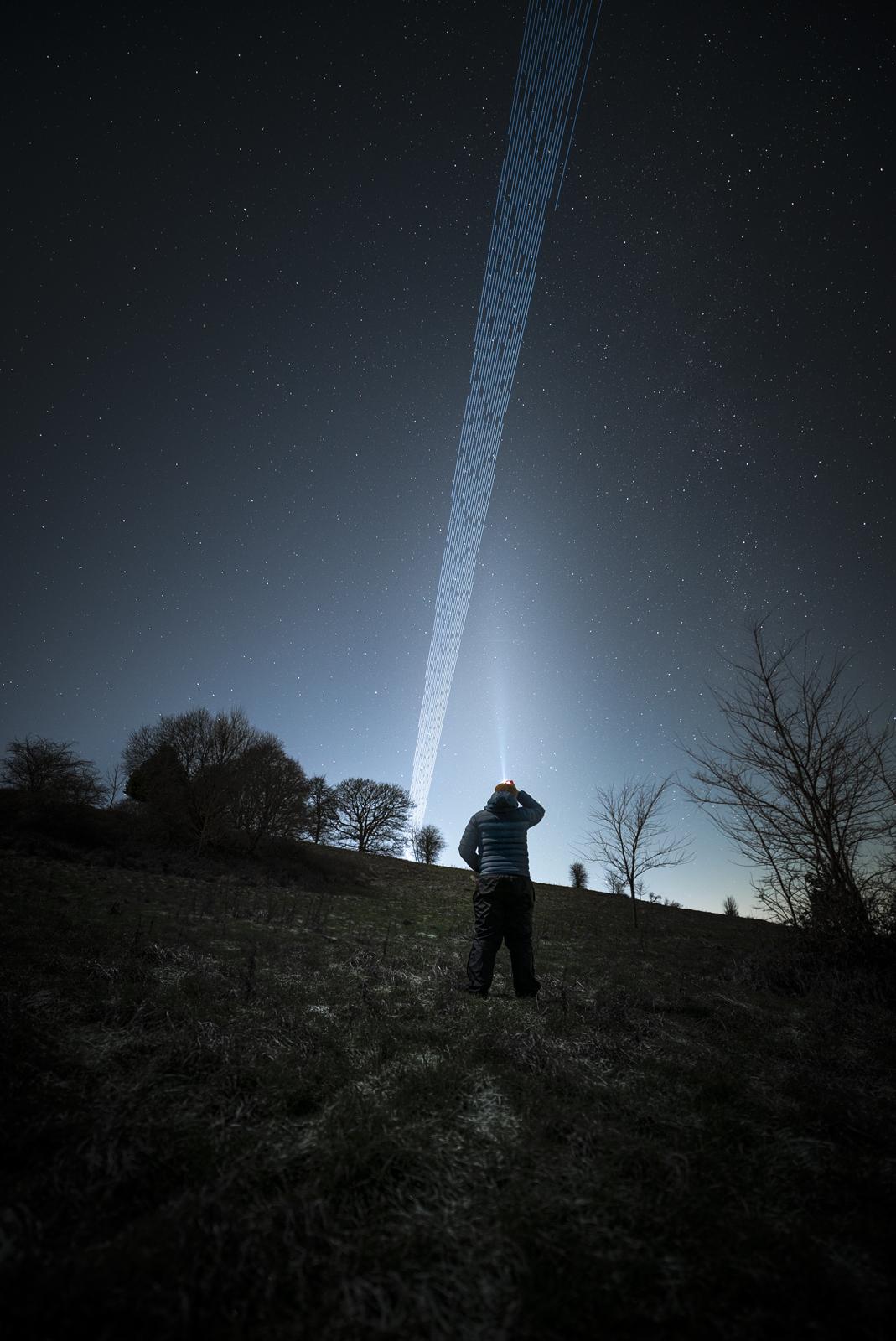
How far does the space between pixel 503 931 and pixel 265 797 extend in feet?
69.8

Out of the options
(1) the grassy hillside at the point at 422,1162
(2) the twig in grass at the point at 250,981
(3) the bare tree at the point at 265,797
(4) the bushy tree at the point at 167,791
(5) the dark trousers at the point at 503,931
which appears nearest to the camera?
(1) the grassy hillside at the point at 422,1162

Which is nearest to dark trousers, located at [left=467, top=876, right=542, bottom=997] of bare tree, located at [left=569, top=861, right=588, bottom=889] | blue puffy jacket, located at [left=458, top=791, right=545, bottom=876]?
blue puffy jacket, located at [left=458, top=791, right=545, bottom=876]

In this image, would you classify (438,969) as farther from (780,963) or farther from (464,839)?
(780,963)

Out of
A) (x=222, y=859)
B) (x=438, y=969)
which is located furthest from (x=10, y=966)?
(x=222, y=859)

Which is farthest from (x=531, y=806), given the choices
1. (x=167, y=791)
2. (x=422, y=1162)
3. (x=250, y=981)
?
(x=167, y=791)

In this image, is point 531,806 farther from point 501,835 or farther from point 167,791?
point 167,791

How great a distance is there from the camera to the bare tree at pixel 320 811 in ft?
86.2

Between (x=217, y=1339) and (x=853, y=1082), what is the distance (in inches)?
157

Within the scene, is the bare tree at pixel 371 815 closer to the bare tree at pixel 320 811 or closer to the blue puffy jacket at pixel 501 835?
the bare tree at pixel 320 811

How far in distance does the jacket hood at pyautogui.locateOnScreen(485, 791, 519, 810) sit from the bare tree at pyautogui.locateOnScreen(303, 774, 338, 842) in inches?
855

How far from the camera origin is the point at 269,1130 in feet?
7.05

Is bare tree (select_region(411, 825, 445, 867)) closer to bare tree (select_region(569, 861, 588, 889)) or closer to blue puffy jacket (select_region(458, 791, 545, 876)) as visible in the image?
bare tree (select_region(569, 861, 588, 889))

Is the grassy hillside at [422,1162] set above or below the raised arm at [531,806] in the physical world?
below

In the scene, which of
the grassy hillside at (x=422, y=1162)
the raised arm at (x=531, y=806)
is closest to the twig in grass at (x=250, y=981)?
the grassy hillside at (x=422, y=1162)
